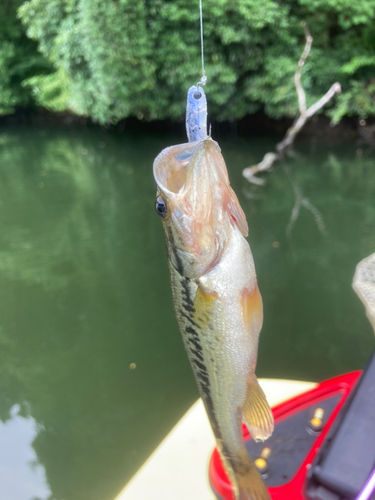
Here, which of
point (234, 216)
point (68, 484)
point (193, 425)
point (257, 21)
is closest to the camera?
point (234, 216)

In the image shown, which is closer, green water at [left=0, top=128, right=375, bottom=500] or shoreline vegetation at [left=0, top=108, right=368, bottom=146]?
green water at [left=0, top=128, right=375, bottom=500]

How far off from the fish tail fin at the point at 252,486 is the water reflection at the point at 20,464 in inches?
80.7

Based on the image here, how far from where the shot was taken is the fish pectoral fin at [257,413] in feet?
3.93

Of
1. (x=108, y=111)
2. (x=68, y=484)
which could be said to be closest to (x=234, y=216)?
(x=68, y=484)

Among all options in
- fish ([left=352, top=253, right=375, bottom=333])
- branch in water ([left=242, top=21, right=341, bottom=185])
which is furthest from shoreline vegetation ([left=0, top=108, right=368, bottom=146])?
fish ([left=352, top=253, right=375, bottom=333])

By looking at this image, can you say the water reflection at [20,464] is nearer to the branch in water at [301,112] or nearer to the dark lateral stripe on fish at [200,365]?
the dark lateral stripe on fish at [200,365]

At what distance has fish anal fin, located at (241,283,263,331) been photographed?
→ 1.11 meters

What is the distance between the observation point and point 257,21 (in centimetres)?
877

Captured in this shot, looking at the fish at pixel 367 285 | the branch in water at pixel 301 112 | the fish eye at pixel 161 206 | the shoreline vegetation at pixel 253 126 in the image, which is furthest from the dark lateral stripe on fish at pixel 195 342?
the shoreline vegetation at pixel 253 126

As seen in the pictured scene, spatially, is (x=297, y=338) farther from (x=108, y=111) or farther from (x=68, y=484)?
(x=108, y=111)

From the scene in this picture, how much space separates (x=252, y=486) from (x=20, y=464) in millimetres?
2331

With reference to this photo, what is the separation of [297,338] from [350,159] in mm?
6711

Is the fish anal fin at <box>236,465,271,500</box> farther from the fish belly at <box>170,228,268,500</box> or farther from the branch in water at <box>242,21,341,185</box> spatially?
the branch in water at <box>242,21,341,185</box>

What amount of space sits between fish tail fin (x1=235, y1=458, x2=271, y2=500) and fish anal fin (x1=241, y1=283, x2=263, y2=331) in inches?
24.0
